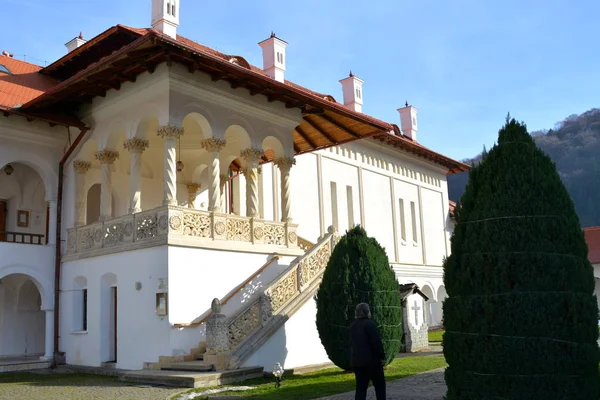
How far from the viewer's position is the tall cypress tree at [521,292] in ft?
20.3

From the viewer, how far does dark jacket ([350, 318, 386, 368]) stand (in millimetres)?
7547

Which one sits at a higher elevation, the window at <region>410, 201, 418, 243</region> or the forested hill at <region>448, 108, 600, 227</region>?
the forested hill at <region>448, 108, 600, 227</region>

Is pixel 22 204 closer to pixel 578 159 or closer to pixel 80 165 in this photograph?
pixel 80 165

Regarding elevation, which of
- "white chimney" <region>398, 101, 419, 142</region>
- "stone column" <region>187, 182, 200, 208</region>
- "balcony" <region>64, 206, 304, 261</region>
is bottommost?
"balcony" <region>64, 206, 304, 261</region>

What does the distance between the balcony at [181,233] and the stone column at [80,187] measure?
46 cm

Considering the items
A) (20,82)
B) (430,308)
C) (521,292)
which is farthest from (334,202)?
(521,292)

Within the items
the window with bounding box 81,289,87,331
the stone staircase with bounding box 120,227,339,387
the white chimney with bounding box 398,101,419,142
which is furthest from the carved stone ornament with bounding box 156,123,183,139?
the white chimney with bounding box 398,101,419,142

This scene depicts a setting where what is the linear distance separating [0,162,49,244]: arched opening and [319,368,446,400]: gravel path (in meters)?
11.3

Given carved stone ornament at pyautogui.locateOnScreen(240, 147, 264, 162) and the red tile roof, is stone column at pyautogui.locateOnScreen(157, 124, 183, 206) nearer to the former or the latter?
carved stone ornament at pyautogui.locateOnScreen(240, 147, 264, 162)

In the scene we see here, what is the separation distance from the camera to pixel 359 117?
1731 centimetres

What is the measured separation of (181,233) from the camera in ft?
44.7

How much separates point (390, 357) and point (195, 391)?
394 cm

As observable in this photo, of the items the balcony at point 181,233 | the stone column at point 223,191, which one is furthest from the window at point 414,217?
the balcony at point 181,233

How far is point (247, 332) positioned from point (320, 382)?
2233 mm
